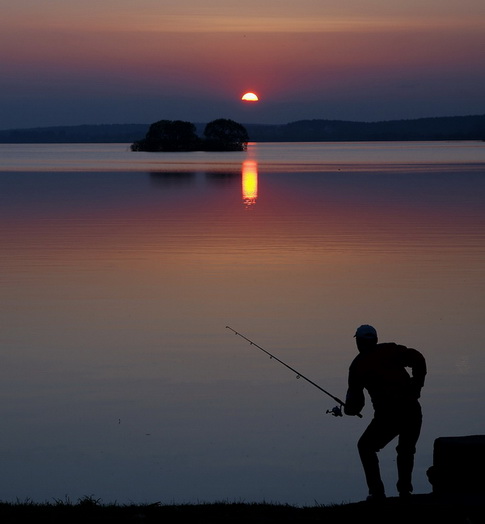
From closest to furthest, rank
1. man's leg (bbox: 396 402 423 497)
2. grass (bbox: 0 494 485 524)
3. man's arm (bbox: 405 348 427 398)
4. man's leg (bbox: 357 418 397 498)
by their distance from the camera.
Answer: grass (bbox: 0 494 485 524)
man's arm (bbox: 405 348 427 398)
man's leg (bbox: 396 402 423 497)
man's leg (bbox: 357 418 397 498)

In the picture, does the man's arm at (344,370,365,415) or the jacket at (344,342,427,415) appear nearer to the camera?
the jacket at (344,342,427,415)

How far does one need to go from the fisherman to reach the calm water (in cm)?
178

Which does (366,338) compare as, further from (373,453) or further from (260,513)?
(260,513)

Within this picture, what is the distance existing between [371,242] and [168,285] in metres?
10.1

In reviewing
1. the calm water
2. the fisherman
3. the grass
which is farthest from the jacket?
the calm water

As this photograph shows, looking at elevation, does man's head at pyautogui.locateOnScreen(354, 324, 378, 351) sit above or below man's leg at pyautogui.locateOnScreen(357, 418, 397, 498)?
above

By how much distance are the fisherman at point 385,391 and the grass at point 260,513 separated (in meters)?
0.29

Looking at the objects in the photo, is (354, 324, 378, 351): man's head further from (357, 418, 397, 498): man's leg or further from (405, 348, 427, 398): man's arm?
(357, 418, 397, 498): man's leg

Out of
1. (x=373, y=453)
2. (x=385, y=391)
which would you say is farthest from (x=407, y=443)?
(x=385, y=391)

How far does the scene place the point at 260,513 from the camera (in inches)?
332

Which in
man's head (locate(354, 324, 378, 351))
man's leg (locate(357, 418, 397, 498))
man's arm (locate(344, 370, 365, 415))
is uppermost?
man's head (locate(354, 324, 378, 351))

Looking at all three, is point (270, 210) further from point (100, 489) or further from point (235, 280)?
point (100, 489)

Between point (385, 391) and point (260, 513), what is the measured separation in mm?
1414

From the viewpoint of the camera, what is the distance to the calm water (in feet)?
35.6
